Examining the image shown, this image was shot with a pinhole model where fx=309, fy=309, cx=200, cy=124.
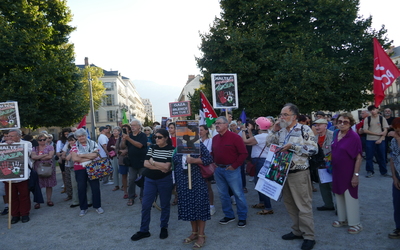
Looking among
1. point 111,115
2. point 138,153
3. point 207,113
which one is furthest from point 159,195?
point 111,115

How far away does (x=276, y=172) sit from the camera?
452cm

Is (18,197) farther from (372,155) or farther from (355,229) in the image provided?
(372,155)

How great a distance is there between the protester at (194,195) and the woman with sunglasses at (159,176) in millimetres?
280

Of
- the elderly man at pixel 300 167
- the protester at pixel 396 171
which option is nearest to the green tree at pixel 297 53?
the protester at pixel 396 171

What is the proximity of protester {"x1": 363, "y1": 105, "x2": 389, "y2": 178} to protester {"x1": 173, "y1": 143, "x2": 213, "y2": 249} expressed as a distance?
20.3ft

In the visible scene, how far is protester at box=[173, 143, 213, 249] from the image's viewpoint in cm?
463

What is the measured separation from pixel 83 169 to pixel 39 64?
15.3m

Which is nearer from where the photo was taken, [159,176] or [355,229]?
[355,229]

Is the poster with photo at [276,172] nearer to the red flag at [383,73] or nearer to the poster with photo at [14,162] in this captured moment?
the red flag at [383,73]

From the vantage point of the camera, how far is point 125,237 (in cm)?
526

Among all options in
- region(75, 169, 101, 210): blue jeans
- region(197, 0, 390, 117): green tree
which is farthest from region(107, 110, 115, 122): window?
region(75, 169, 101, 210): blue jeans

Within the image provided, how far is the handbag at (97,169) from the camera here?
673 cm

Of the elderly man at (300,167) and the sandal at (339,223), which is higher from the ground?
the elderly man at (300,167)

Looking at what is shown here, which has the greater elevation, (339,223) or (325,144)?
(325,144)
